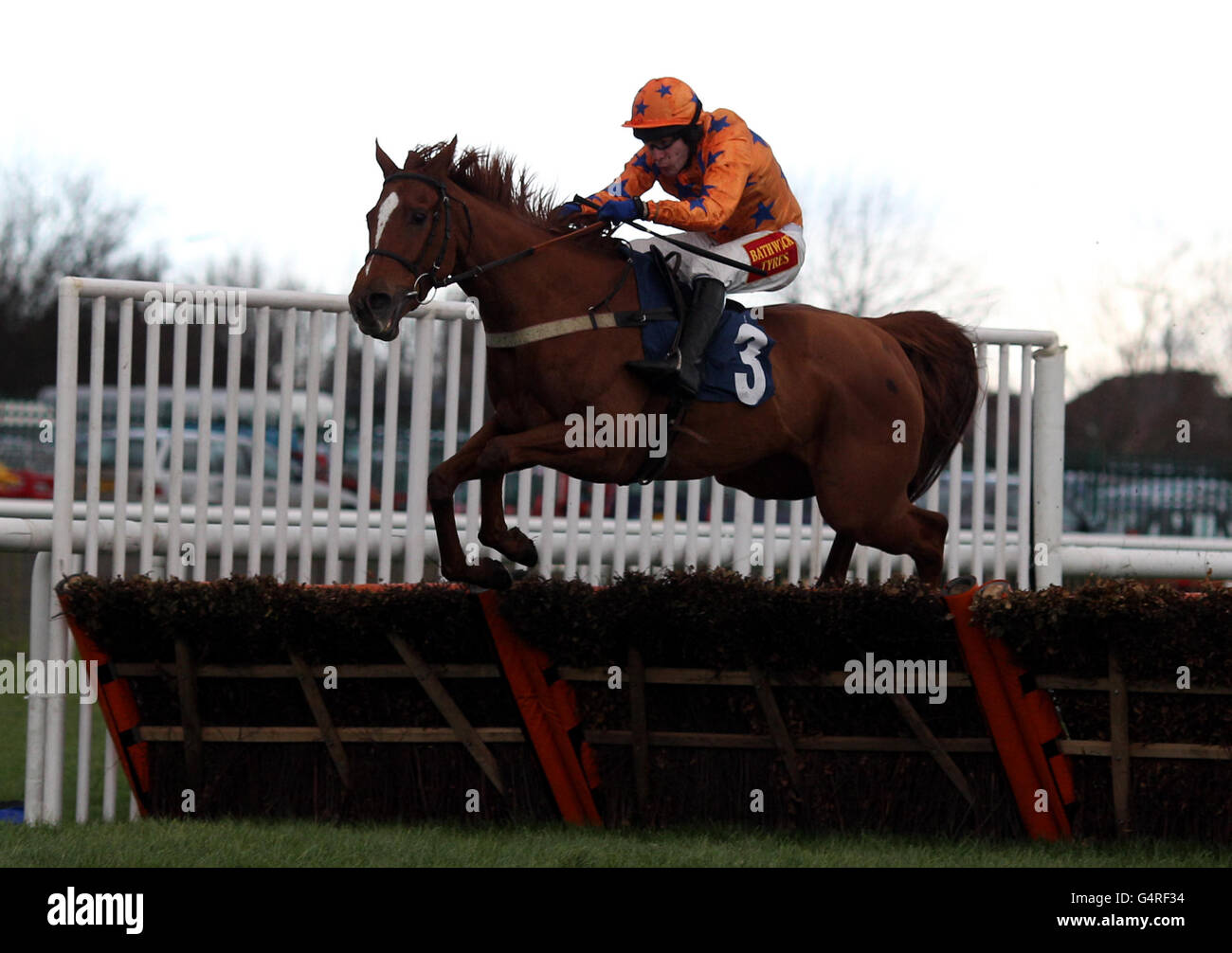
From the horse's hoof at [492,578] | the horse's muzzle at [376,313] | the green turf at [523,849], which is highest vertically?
the horse's muzzle at [376,313]

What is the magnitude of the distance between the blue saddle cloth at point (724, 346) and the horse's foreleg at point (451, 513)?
672 mm

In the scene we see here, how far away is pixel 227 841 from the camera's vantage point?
15.6 feet

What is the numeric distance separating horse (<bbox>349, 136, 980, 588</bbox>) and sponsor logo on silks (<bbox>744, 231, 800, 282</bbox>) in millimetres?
170

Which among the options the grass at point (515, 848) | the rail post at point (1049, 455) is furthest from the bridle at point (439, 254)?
the rail post at point (1049, 455)

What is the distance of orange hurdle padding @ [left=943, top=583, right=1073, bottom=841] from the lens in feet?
16.2

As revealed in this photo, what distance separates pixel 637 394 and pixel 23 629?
28.8 feet

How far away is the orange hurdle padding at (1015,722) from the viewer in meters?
4.95

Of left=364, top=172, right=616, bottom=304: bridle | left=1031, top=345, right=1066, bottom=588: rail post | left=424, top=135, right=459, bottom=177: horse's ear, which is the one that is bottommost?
left=1031, top=345, right=1066, bottom=588: rail post

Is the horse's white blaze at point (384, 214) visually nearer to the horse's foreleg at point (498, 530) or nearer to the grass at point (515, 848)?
the horse's foreleg at point (498, 530)

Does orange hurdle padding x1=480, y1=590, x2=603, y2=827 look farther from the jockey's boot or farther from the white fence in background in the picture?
the jockey's boot

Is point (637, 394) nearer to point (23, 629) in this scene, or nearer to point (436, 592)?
point (436, 592)

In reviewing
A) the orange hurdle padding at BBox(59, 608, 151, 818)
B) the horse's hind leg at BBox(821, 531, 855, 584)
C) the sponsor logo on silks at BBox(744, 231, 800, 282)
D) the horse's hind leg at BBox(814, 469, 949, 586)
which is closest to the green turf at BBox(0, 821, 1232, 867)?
the orange hurdle padding at BBox(59, 608, 151, 818)

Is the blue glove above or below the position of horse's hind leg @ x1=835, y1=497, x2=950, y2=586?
above
